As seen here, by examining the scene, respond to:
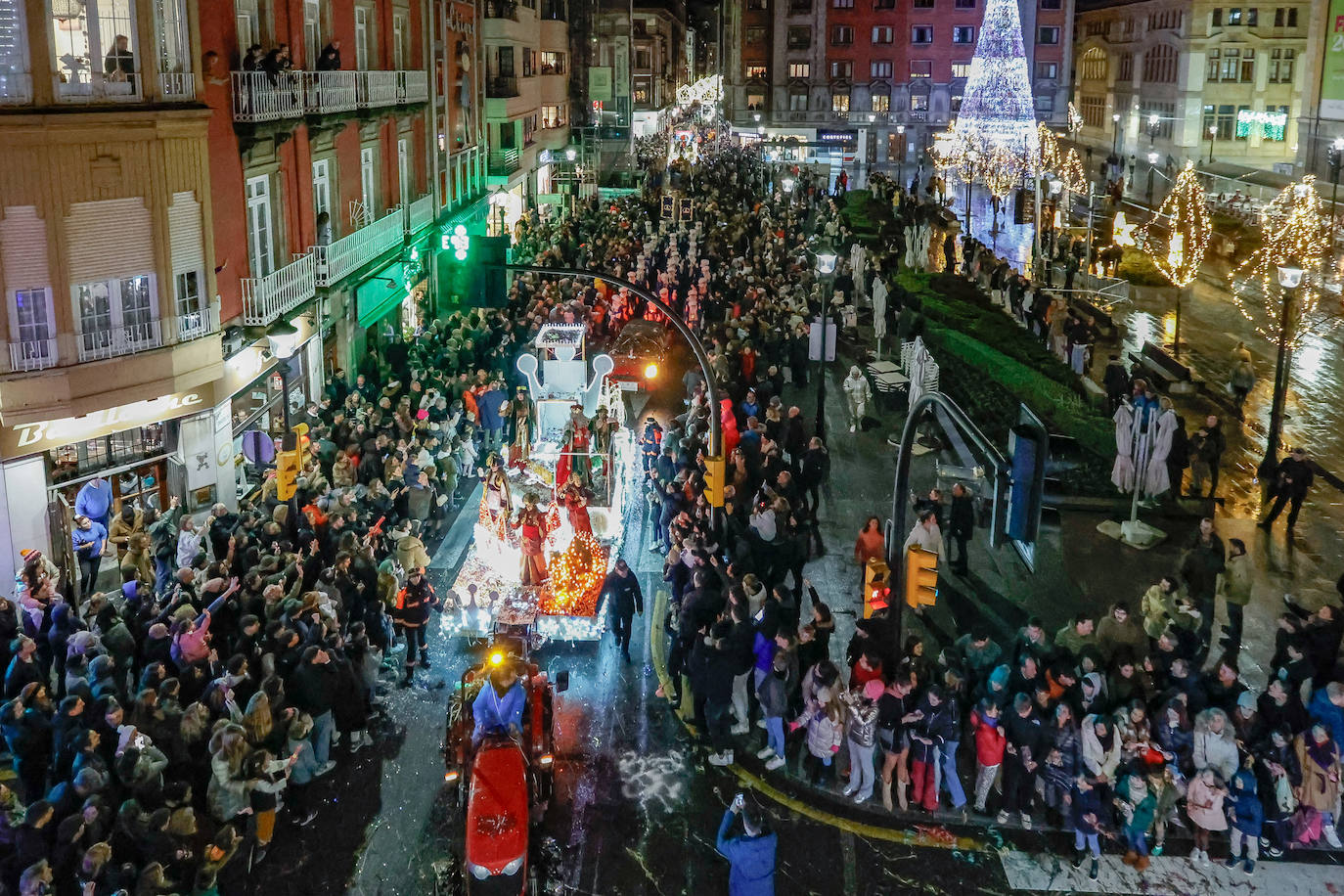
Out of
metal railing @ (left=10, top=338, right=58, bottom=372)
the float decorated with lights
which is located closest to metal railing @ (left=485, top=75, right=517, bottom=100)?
the float decorated with lights

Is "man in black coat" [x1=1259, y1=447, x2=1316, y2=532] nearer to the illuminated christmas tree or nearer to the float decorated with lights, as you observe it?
the float decorated with lights

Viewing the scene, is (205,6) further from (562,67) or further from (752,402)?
(562,67)

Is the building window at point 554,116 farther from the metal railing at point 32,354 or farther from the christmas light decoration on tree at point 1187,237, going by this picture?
the metal railing at point 32,354

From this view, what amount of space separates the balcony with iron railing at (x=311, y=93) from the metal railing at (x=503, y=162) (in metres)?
11.7

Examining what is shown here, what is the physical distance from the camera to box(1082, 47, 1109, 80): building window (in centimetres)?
10669

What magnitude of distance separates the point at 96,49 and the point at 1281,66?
80.3m

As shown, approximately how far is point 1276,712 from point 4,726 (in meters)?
11.2

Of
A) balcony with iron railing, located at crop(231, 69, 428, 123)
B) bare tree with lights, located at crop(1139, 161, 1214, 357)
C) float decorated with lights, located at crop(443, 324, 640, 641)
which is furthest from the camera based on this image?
bare tree with lights, located at crop(1139, 161, 1214, 357)

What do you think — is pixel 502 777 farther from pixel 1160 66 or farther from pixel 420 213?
pixel 1160 66

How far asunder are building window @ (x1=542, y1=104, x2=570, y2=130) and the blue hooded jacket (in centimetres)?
4965

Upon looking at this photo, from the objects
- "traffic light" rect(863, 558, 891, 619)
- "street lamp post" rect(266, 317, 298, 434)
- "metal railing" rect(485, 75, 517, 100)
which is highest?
"metal railing" rect(485, 75, 517, 100)

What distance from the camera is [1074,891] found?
35.5 feet

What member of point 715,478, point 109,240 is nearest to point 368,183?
point 109,240

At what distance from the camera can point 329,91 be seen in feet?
78.0
